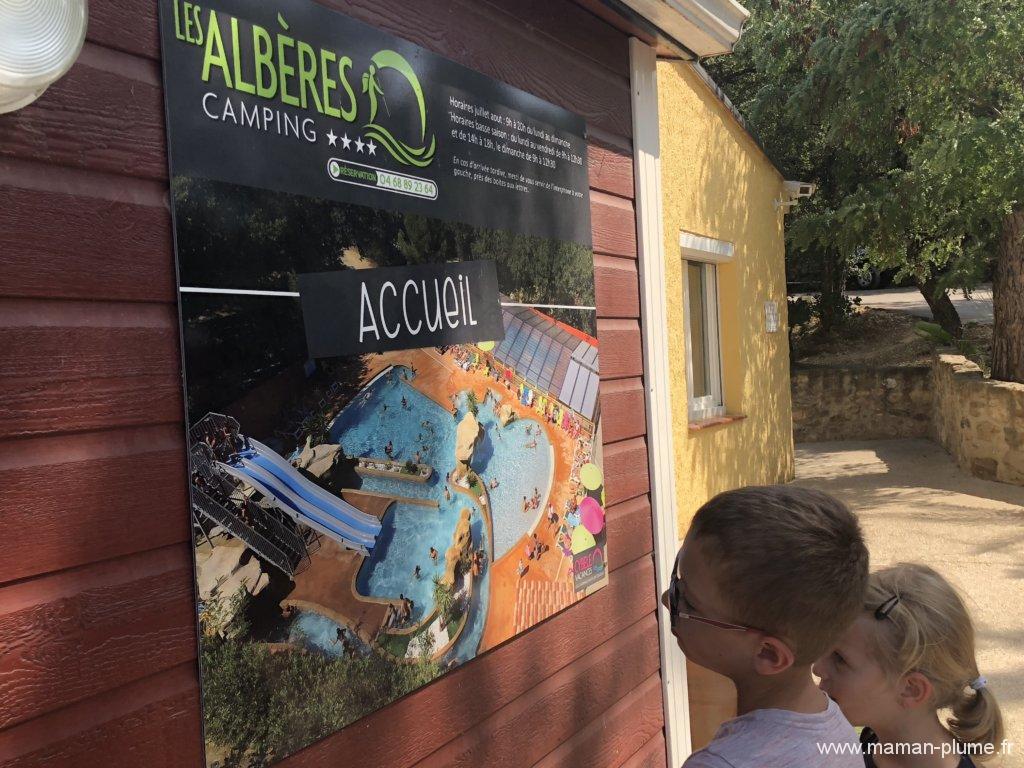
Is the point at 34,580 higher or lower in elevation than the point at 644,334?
lower

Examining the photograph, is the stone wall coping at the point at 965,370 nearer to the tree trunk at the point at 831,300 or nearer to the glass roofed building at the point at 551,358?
the tree trunk at the point at 831,300

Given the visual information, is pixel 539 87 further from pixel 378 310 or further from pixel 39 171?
pixel 39 171

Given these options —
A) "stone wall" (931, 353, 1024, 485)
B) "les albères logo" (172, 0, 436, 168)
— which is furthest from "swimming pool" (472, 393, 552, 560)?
"stone wall" (931, 353, 1024, 485)

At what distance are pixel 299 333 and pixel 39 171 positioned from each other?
517 mm

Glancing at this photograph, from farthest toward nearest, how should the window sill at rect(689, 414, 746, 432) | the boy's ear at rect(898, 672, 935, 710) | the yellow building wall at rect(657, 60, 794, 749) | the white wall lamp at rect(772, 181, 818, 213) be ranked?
the white wall lamp at rect(772, 181, 818, 213), the window sill at rect(689, 414, 746, 432), the yellow building wall at rect(657, 60, 794, 749), the boy's ear at rect(898, 672, 935, 710)

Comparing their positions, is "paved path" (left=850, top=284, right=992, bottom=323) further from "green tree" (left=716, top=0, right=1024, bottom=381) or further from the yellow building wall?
the yellow building wall

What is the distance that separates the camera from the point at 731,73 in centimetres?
1745

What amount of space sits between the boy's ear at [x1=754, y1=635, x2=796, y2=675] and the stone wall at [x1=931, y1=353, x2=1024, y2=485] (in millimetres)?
9138

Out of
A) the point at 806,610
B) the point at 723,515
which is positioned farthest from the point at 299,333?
the point at 806,610

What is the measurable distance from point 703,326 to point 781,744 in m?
6.29

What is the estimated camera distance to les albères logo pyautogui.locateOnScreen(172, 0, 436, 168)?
153 centimetres

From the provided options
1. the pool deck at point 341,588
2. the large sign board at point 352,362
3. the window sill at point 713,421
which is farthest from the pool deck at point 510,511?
the window sill at point 713,421

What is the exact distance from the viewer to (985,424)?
982 cm

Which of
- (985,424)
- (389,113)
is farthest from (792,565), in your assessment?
(985,424)
